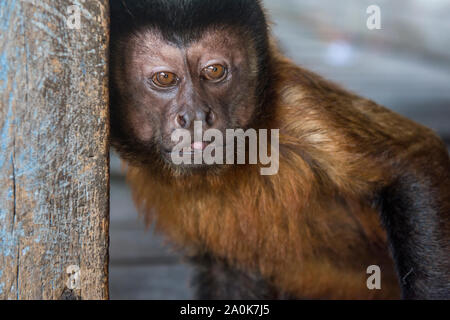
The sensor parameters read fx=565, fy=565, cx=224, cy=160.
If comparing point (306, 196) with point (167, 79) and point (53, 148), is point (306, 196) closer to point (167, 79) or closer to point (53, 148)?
point (167, 79)

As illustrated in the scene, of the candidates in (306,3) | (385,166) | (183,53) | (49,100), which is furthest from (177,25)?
(306,3)

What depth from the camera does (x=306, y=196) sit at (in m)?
3.05

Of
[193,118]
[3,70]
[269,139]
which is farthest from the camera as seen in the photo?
[269,139]

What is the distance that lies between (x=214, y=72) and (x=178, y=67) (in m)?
→ 0.18

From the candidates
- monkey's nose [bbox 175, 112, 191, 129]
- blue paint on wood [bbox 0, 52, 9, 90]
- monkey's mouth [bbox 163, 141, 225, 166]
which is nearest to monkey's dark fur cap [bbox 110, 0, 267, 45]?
monkey's nose [bbox 175, 112, 191, 129]

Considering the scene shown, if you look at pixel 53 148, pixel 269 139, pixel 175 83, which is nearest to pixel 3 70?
pixel 53 148

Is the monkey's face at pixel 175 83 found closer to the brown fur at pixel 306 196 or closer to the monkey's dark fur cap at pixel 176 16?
the monkey's dark fur cap at pixel 176 16

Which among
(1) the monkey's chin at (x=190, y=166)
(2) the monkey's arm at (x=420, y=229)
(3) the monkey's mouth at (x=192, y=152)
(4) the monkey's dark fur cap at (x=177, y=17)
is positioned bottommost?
(2) the monkey's arm at (x=420, y=229)

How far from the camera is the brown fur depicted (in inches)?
112

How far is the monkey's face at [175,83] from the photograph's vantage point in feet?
8.98

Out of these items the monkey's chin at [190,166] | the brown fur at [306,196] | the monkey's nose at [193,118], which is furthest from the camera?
the brown fur at [306,196]

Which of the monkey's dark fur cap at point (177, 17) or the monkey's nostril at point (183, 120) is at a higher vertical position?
the monkey's dark fur cap at point (177, 17)

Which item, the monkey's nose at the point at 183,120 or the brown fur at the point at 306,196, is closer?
the monkey's nose at the point at 183,120

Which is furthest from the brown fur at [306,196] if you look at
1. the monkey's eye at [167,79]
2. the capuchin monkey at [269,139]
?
the monkey's eye at [167,79]
